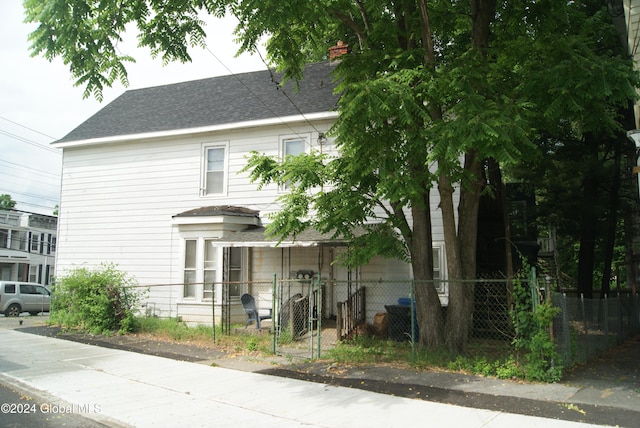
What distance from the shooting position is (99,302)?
1410cm

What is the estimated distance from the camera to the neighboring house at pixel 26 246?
132 ft

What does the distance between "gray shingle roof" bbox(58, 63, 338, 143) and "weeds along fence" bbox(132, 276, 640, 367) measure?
18.4 feet

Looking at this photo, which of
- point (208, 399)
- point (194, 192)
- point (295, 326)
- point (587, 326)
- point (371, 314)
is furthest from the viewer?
point (194, 192)

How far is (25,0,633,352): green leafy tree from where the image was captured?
7789 millimetres

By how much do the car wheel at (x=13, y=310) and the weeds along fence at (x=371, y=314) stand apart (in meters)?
10.6

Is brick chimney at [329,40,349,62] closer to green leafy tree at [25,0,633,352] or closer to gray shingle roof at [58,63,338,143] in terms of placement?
gray shingle roof at [58,63,338,143]

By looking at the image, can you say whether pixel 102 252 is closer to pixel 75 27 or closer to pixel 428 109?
pixel 75 27

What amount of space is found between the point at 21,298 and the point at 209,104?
13.9 meters

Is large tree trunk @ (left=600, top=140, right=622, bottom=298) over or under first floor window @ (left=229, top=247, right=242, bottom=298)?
over

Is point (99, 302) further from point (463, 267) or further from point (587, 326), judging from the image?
point (587, 326)

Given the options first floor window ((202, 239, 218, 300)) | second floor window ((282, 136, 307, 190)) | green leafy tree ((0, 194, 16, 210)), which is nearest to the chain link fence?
second floor window ((282, 136, 307, 190))

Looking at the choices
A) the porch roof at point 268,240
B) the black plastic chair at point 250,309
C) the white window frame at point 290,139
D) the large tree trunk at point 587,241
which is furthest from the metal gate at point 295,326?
the large tree trunk at point 587,241

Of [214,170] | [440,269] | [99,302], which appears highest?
[214,170]

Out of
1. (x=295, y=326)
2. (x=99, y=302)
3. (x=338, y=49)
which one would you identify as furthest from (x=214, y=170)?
(x=295, y=326)
